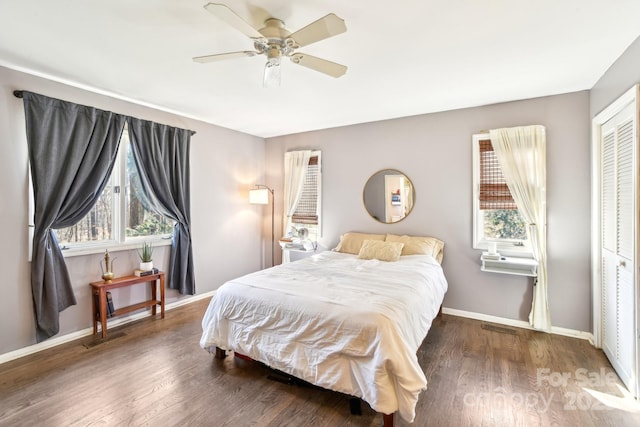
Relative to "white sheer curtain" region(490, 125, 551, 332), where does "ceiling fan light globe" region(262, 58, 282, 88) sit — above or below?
above

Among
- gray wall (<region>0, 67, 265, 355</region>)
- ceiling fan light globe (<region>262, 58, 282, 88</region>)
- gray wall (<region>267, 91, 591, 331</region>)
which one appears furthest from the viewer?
gray wall (<region>267, 91, 591, 331</region>)

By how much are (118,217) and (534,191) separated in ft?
15.1

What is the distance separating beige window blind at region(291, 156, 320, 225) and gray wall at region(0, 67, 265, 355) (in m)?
0.85

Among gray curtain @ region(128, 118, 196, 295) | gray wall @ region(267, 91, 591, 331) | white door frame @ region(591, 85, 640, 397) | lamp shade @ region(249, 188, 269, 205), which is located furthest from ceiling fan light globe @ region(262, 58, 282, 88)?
white door frame @ region(591, 85, 640, 397)

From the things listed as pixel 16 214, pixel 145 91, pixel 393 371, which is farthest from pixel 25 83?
pixel 393 371

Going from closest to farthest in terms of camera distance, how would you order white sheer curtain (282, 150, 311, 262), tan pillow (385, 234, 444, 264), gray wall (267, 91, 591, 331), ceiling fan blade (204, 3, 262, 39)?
ceiling fan blade (204, 3, 262, 39), gray wall (267, 91, 591, 331), tan pillow (385, 234, 444, 264), white sheer curtain (282, 150, 311, 262)

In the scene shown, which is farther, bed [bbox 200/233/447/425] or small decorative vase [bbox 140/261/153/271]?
small decorative vase [bbox 140/261/153/271]

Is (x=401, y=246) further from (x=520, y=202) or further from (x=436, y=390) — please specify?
(x=436, y=390)

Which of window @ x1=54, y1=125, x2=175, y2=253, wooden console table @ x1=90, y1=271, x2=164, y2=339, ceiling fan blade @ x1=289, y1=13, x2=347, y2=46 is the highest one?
ceiling fan blade @ x1=289, y1=13, x2=347, y2=46

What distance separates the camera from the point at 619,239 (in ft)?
7.70

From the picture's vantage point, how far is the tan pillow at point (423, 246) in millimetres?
3512

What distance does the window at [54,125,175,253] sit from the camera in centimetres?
308

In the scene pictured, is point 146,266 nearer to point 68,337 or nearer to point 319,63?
point 68,337

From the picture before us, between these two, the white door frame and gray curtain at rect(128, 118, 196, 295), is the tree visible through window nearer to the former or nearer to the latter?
the white door frame
